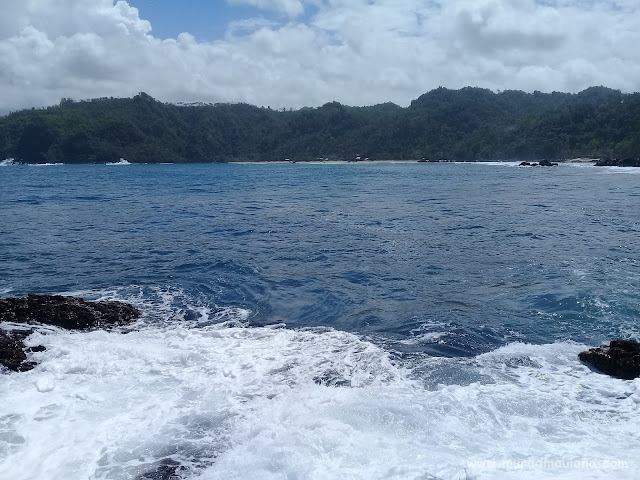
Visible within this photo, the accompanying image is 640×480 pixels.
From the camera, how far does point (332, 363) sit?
34.9ft

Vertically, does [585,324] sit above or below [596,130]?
below

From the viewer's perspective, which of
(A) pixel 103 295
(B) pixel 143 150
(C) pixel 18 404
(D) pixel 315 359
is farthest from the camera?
(B) pixel 143 150

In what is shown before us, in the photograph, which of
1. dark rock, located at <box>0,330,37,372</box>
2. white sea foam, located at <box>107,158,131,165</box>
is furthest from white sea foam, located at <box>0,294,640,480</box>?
white sea foam, located at <box>107,158,131,165</box>

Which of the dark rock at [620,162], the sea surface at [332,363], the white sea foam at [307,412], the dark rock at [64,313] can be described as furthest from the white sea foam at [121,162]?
the white sea foam at [307,412]

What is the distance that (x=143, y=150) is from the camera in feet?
624

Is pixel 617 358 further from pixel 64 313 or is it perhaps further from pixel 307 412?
pixel 64 313

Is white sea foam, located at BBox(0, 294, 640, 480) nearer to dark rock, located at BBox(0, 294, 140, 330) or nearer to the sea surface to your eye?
the sea surface

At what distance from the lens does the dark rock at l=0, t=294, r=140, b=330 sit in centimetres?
1235

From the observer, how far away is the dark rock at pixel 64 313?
40.5 ft

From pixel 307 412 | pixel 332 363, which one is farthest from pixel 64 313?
pixel 307 412

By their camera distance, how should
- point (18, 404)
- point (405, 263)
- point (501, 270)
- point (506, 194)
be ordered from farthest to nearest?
point (506, 194) < point (405, 263) < point (501, 270) < point (18, 404)

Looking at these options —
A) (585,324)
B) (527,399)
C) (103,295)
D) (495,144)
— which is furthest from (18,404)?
(495,144)

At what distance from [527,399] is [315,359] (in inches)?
168

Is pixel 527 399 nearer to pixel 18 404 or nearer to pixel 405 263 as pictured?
pixel 18 404
